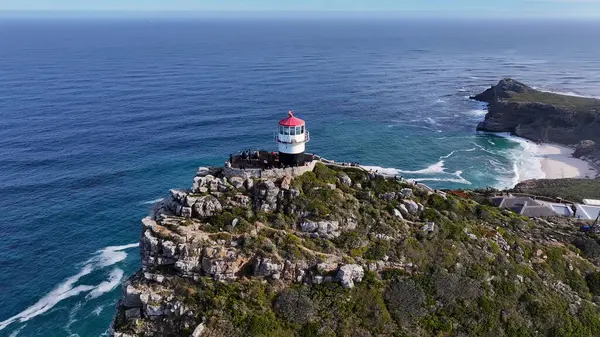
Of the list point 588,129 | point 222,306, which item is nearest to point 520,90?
point 588,129

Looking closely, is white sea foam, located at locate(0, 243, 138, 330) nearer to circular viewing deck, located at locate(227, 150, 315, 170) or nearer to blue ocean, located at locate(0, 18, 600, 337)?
blue ocean, located at locate(0, 18, 600, 337)

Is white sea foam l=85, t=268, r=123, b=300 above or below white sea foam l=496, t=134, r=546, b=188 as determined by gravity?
below

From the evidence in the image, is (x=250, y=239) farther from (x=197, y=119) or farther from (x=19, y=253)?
(x=197, y=119)

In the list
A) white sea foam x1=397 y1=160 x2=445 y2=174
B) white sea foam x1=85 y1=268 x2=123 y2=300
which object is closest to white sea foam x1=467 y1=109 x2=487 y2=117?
white sea foam x1=397 y1=160 x2=445 y2=174

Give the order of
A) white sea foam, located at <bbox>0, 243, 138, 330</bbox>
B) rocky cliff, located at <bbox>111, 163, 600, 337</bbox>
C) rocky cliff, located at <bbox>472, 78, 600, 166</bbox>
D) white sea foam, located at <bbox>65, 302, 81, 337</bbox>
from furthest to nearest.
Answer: rocky cliff, located at <bbox>472, 78, 600, 166</bbox>
white sea foam, located at <bbox>0, 243, 138, 330</bbox>
white sea foam, located at <bbox>65, 302, 81, 337</bbox>
rocky cliff, located at <bbox>111, 163, 600, 337</bbox>

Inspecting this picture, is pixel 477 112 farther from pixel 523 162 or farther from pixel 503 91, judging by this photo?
pixel 523 162

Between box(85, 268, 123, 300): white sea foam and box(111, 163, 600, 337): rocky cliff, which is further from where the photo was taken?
box(85, 268, 123, 300): white sea foam
